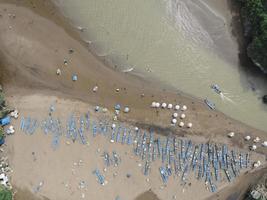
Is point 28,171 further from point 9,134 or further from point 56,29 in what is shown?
point 56,29

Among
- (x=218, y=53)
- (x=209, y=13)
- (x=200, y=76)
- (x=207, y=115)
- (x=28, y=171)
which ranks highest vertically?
(x=209, y=13)

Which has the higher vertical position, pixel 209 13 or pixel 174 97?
pixel 209 13

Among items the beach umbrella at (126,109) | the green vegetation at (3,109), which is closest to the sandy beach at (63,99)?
the beach umbrella at (126,109)

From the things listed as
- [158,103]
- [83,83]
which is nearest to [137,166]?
[158,103]

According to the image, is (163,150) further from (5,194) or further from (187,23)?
(5,194)

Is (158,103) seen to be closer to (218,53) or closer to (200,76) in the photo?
(200,76)

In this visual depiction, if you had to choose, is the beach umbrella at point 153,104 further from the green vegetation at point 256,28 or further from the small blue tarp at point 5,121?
the small blue tarp at point 5,121
